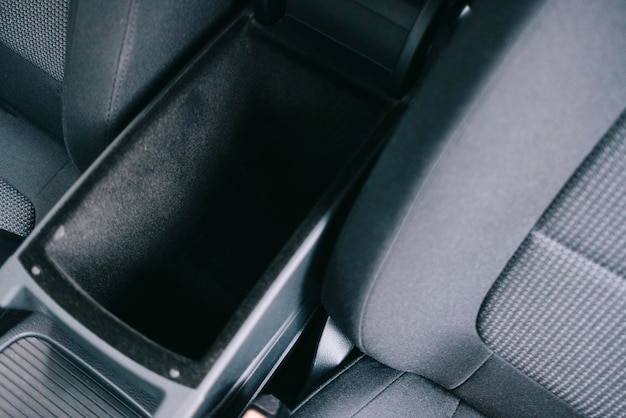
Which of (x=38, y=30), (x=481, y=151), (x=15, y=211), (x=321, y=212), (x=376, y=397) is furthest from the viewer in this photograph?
(x=15, y=211)

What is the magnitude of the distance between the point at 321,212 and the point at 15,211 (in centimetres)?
62

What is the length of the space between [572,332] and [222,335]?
1.20 feet

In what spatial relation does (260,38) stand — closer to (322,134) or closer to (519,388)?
(322,134)

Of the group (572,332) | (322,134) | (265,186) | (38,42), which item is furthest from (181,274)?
(572,332)

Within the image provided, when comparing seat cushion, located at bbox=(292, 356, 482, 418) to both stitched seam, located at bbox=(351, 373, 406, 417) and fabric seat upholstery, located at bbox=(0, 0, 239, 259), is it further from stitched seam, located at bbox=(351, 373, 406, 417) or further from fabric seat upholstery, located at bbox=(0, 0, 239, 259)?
fabric seat upholstery, located at bbox=(0, 0, 239, 259)

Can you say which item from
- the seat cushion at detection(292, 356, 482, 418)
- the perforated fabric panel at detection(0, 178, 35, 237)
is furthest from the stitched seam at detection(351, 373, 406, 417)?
the perforated fabric panel at detection(0, 178, 35, 237)

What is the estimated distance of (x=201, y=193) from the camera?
91 cm

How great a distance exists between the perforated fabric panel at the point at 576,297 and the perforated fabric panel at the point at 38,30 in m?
0.69

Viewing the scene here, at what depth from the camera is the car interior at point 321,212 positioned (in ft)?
1.65

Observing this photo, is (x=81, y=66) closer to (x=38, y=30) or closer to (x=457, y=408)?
(x=38, y=30)

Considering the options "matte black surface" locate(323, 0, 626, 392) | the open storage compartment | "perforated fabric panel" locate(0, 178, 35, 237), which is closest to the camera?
"matte black surface" locate(323, 0, 626, 392)

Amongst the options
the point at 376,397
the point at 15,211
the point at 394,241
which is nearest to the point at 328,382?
the point at 376,397

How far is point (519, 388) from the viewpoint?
72 centimetres

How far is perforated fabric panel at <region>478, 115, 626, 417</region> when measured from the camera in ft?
1.71
